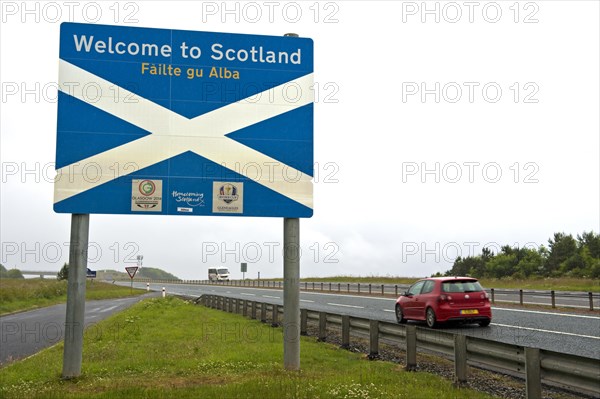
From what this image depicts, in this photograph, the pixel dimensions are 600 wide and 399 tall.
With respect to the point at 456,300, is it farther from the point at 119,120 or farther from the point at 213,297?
the point at 213,297

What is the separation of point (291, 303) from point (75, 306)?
3.48 metres

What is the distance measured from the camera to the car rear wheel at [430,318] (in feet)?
55.8

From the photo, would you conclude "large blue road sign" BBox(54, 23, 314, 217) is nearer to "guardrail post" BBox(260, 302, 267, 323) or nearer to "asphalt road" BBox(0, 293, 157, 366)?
"asphalt road" BBox(0, 293, 157, 366)

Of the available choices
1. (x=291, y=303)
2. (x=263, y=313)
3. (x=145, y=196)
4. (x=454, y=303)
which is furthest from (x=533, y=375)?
(x=263, y=313)

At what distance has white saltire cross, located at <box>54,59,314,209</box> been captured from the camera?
30.3 feet

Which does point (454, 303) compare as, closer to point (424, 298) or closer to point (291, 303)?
point (424, 298)

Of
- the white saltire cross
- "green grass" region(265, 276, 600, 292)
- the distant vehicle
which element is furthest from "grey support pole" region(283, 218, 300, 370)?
the distant vehicle

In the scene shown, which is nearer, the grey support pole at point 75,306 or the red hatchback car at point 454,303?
the grey support pole at point 75,306

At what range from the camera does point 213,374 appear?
8836 mm

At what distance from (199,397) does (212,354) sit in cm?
427

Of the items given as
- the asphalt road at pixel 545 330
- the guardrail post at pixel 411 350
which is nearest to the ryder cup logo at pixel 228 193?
the guardrail post at pixel 411 350

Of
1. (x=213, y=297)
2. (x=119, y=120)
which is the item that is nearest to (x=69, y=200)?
(x=119, y=120)

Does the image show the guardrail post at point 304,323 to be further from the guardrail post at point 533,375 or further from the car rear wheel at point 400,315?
the guardrail post at point 533,375

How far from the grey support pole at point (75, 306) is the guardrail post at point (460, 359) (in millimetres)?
5902
